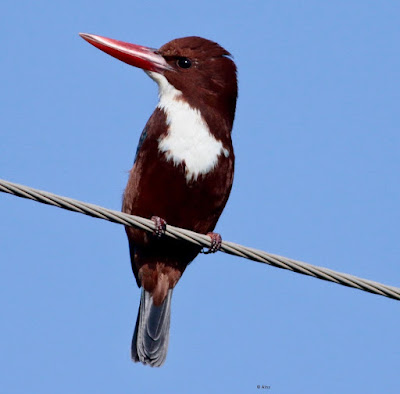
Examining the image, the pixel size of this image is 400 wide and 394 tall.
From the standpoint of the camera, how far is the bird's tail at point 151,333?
5.58 m

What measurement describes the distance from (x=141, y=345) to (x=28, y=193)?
2.35m

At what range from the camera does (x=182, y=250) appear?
5.39 metres

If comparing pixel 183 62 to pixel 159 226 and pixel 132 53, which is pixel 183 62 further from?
pixel 159 226

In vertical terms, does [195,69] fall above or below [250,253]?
above

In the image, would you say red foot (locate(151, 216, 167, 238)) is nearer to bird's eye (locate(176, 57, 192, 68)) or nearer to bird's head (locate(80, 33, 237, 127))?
bird's head (locate(80, 33, 237, 127))

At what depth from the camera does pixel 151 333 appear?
5605mm

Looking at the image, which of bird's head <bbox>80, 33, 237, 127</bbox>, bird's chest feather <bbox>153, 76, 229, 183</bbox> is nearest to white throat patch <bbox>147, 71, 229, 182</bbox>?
bird's chest feather <bbox>153, 76, 229, 183</bbox>

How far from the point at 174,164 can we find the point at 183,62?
834mm

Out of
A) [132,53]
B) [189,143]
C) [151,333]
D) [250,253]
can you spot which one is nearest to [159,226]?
[189,143]

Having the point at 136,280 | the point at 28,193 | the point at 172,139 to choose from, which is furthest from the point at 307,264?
the point at 136,280

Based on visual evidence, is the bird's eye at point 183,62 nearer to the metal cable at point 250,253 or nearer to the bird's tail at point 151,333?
the bird's tail at point 151,333

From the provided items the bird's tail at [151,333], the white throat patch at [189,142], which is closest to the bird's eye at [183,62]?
the white throat patch at [189,142]

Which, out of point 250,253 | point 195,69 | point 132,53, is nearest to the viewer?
point 250,253

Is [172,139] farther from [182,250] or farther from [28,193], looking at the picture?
[28,193]
